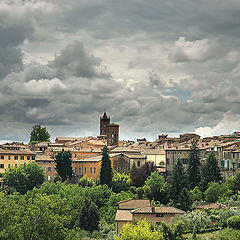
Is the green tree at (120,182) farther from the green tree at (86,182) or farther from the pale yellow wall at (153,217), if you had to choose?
the pale yellow wall at (153,217)

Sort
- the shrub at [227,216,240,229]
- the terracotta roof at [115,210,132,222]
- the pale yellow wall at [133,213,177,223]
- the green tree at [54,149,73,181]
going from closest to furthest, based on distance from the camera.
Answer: the shrub at [227,216,240,229]
the pale yellow wall at [133,213,177,223]
the terracotta roof at [115,210,132,222]
the green tree at [54,149,73,181]

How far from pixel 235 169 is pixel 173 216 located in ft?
75.5

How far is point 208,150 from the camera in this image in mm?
95125

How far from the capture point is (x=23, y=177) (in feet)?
310

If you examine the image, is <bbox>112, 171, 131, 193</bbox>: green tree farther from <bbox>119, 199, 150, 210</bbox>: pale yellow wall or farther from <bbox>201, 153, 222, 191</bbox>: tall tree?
<bbox>201, 153, 222, 191</bbox>: tall tree

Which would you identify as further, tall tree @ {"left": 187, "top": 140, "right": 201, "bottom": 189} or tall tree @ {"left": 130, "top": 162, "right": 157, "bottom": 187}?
tall tree @ {"left": 130, "top": 162, "right": 157, "bottom": 187}

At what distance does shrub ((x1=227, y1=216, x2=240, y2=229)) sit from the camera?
5641 centimetres

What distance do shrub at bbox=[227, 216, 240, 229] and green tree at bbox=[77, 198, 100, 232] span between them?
2172 cm

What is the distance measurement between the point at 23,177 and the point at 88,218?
25.2m

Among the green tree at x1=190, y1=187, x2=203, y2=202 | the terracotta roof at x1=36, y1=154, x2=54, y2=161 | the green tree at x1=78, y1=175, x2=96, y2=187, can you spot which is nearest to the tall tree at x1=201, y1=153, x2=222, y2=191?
the green tree at x1=190, y1=187, x2=203, y2=202

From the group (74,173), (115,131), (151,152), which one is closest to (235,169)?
(151,152)

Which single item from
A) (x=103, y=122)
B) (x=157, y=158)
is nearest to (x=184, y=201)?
(x=157, y=158)

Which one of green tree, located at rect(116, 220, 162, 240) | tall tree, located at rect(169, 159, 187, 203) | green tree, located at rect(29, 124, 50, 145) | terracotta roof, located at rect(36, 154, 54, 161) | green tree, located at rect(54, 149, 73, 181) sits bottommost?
green tree, located at rect(116, 220, 162, 240)

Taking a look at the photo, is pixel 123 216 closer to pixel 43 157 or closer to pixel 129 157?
pixel 129 157
